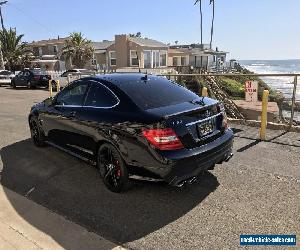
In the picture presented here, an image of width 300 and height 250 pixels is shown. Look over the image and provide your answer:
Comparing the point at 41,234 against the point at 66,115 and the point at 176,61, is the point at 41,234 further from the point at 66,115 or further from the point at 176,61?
the point at 176,61

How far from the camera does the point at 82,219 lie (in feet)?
14.1

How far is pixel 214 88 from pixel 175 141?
20.3 metres

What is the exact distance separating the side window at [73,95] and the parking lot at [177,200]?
1166mm

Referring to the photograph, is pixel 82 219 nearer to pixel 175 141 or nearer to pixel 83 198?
pixel 83 198

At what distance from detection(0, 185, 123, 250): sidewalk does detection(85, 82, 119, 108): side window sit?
5.63 ft

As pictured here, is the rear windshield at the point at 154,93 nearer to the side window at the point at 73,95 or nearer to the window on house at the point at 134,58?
the side window at the point at 73,95

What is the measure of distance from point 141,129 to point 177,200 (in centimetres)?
114

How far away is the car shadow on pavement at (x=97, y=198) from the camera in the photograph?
13.6 ft

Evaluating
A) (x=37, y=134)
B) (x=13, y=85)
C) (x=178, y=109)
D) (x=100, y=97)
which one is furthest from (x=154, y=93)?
(x=13, y=85)

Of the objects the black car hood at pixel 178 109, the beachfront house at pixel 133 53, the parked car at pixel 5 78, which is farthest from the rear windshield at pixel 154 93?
the beachfront house at pixel 133 53

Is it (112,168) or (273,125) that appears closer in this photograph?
(112,168)

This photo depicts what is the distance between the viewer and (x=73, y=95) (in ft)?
19.5

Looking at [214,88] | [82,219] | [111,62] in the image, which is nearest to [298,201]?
[82,219]

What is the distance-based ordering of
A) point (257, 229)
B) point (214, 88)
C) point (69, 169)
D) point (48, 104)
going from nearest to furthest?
point (257, 229) → point (69, 169) → point (48, 104) → point (214, 88)
